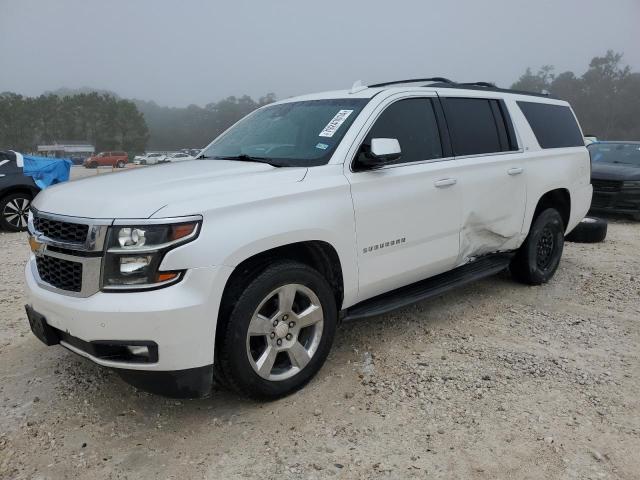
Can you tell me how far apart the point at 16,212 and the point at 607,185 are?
10.8 metres

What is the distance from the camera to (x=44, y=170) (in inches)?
363

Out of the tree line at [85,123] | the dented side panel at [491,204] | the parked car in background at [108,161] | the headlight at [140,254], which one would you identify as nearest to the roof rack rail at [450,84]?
the dented side panel at [491,204]

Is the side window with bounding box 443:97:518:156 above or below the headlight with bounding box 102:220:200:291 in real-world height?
above

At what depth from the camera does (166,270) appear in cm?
237

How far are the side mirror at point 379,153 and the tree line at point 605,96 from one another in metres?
83.5

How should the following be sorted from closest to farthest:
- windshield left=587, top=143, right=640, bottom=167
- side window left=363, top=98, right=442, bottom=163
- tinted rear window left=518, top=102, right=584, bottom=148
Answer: side window left=363, top=98, right=442, bottom=163 < tinted rear window left=518, top=102, right=584, bottom=148 < windshield left=587, top=143, right=640, bottom=167

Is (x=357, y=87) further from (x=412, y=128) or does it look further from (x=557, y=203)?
(x=557, y=203)

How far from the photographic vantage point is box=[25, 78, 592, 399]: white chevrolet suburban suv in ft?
7.85

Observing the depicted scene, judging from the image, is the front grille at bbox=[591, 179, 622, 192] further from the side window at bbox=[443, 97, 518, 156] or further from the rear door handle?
the rear door handle

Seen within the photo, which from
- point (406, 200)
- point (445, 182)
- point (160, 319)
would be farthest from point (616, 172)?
point (160, 319)

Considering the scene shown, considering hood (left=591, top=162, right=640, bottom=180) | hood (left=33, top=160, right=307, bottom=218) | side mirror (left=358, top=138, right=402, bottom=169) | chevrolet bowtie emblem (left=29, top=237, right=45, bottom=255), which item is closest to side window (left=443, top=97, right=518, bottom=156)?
side mirror (left=358, top=138, right=402, bottom=169)

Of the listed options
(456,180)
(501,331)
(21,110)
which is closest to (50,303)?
(456,180)

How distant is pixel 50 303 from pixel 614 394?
10.7 ft

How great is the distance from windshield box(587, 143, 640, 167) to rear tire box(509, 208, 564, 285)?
6.48 m
